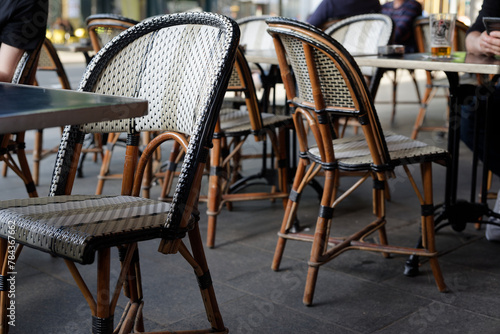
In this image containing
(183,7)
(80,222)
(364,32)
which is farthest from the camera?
(183,7)

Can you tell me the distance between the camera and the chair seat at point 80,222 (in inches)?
48.2

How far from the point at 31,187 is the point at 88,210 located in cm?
106

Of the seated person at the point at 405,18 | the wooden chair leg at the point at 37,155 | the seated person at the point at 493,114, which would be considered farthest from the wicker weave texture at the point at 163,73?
the seated person at the point at 405,18

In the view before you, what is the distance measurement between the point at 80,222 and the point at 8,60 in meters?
0.92

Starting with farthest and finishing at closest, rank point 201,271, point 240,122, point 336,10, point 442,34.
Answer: point 336,10
point 240,122
point 442,34
point 201,271

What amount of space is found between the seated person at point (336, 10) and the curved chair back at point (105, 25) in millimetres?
1435

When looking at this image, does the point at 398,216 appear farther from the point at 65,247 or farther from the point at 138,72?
the point at 65,247

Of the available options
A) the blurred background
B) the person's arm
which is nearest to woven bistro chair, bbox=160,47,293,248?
the person's arm

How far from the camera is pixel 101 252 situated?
1.25 meters

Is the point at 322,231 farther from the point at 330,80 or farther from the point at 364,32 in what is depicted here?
the point at 364,32

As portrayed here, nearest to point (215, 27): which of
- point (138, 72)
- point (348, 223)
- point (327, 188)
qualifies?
point (138, 72)

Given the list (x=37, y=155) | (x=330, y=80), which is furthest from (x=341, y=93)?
(x=37, y=155)

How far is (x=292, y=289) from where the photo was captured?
2182 mm

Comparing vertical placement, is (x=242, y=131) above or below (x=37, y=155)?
above
